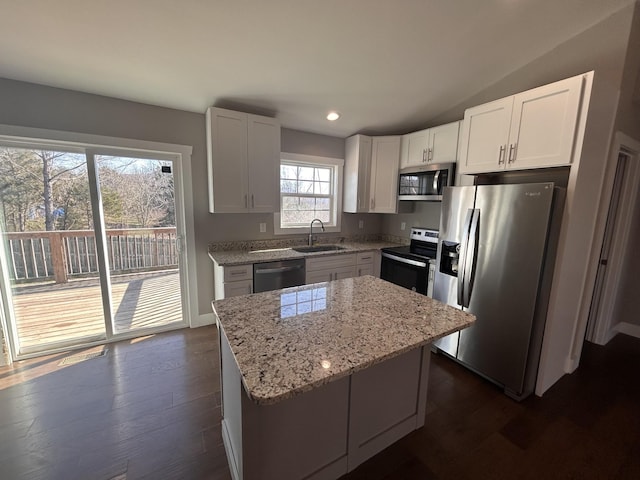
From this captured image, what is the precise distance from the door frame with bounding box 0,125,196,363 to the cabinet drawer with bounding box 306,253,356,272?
4.43 ft

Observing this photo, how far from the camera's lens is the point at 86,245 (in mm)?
2594

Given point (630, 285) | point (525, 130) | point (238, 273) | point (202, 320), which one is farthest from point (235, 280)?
point (630, 285)

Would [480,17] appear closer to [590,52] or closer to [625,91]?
[590,52]

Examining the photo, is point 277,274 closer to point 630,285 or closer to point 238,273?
point 238,273

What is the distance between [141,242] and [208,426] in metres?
2.02

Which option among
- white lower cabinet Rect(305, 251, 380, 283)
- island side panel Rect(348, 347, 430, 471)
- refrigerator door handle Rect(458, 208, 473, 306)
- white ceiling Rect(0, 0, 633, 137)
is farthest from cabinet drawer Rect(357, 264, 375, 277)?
white ceiling Rect(0, 0, 633, 137)

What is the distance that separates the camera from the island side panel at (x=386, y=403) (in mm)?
1420

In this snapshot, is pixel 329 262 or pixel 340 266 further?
pixel 340 266

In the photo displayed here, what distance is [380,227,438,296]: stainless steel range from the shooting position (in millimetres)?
2922

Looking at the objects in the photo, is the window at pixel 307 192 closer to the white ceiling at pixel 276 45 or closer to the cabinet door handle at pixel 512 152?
the white ceiling at pixel 276 45

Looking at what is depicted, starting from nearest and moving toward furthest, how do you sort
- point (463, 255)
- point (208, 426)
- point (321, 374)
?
point (321, 374) < point (208, 426) < point (463, 255)

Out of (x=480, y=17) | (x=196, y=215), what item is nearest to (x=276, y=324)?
(x=196, y=215)

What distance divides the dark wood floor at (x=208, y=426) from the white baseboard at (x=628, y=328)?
3.06 ft

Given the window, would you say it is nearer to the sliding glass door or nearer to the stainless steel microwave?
the stainless steel microwave
